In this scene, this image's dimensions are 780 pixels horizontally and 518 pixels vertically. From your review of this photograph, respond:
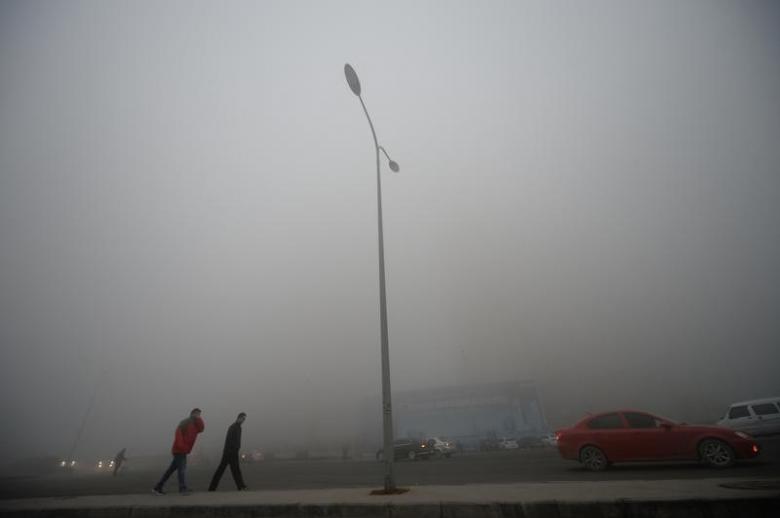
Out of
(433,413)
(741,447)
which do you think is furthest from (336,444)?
(741,447)

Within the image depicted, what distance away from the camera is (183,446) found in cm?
812

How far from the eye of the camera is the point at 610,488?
19.6 feet

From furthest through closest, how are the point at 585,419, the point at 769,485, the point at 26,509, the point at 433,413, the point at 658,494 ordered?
the point at 433,413 → the point at 585,419 → the point at 26,509 → the point at 769,485 → the point at 658,494

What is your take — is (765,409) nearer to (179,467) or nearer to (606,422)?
(606,422)

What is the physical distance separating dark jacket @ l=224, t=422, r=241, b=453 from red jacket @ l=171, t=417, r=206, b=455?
657mm

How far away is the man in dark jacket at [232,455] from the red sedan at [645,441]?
8.23 meters

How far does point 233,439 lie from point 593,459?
29.3 feet

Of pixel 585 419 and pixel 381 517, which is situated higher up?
pixel 585 419

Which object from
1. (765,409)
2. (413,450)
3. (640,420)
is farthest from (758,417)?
(413,450)

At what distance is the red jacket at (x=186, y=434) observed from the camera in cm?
809

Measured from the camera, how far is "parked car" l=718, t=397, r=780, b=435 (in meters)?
16.2

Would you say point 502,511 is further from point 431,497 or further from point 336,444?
point 336,444

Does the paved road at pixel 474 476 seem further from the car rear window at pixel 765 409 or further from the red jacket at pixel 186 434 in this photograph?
the red jacket at pixel 186 434

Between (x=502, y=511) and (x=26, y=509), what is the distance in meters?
8.43
